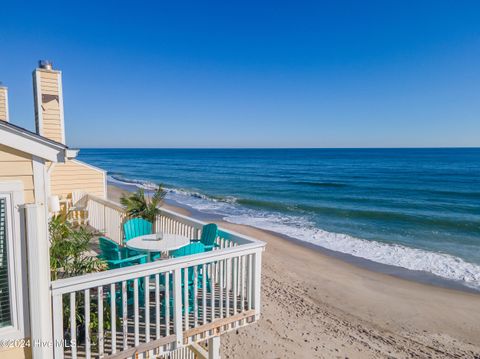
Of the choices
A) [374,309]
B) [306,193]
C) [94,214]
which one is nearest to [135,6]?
[94,214]

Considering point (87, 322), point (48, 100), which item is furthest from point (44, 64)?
point (87, 322)

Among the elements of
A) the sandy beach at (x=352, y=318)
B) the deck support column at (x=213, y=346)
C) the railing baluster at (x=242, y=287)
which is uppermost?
the railing baluster at (x=242, y=287)

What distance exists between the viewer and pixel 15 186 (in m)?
2.46

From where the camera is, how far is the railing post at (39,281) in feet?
8.27

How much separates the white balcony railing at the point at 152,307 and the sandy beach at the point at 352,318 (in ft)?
4.71

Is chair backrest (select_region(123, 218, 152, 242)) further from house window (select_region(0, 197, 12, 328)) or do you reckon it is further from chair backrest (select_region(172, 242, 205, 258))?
house window (select_region(0, 197, 12, 328))

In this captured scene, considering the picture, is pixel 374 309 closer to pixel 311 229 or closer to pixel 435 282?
pixel 435 282

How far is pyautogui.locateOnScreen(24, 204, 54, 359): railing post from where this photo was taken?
252 centimetres

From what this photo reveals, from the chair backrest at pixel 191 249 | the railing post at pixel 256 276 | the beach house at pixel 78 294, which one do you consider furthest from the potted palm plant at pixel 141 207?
the railing post at pixel 256 276

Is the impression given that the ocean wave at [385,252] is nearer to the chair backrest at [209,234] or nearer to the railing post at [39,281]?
the chair backrest at [209,234]

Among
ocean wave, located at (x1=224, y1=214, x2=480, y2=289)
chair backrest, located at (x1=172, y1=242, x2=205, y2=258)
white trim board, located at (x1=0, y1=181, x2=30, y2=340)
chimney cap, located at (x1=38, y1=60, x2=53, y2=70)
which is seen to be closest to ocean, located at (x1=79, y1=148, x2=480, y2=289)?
ocean wave, located at (x1=224, y1=214, x2=480, y2=289)

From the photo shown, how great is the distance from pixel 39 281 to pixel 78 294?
0.80 metres

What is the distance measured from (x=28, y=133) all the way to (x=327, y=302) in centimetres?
675

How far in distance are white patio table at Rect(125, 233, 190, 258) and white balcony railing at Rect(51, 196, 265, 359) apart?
→ 25.1 inches
